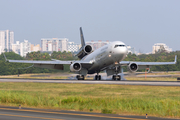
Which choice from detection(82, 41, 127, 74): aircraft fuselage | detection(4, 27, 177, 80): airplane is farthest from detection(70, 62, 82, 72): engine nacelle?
detection(82, 41, 127, 74): aircraft fuselage

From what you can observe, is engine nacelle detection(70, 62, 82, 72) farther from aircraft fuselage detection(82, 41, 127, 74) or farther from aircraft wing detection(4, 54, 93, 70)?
aircraft fuselage detection(82, 41, 127, 74)

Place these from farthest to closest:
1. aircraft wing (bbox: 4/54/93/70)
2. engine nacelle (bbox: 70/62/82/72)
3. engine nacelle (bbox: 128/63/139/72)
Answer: aircraft wing (bbox: 4/54/93/70)
engine nacelle (bbox: 128/63/139/72)
engine nacelle (bbox: 70/62/82/72)

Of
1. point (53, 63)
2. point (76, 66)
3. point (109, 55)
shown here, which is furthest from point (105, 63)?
point (53, 63)

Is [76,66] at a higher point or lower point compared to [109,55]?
lower

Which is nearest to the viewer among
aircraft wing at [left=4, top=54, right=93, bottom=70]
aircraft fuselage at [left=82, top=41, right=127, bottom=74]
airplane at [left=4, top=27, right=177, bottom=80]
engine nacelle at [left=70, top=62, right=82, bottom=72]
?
aircraft fuselage at [left=82, top=41, right=127, bottom=74]

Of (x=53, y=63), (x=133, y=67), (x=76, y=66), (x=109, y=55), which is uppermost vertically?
(x=109, y=55)

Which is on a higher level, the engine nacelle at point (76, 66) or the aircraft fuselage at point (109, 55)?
the aircraft fuselage at point (109, 55)

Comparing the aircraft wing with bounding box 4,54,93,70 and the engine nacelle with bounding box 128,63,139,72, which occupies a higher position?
the aircraft wing with bounding box 4,54,93,70

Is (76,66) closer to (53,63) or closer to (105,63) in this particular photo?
(105,63)

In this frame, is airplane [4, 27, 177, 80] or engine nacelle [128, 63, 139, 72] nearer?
airplane [4, 27, 177, 80]

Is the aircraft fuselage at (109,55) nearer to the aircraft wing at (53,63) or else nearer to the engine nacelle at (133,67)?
the aircraft wing at (53,63)

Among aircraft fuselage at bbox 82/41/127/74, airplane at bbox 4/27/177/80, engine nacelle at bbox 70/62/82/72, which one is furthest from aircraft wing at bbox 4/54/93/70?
aircraft fuselage at bbox 82/41/127/74

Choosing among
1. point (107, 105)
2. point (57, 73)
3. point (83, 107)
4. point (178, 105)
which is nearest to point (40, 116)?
point (83, 107)

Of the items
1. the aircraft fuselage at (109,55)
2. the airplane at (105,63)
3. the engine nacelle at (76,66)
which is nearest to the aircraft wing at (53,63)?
the airplane at (105,63)
